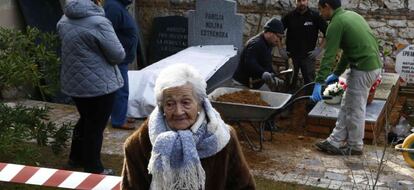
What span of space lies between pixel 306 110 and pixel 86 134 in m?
4.98

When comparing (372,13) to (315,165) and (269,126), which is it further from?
(315,165)

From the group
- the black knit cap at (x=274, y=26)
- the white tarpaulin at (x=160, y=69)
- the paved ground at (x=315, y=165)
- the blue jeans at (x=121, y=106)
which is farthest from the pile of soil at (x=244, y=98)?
the white tarpaulin at (x=160, y=69)

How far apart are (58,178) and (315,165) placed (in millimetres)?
3031

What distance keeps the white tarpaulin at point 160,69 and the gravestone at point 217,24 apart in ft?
0.52

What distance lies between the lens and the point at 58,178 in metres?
4.07

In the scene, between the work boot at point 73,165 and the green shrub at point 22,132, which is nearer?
the green shrub at point 22,132

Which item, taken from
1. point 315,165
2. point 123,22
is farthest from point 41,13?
point 315,165

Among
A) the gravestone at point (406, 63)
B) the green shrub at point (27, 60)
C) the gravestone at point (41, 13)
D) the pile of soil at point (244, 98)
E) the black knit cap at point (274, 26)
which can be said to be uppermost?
the green shrub at point (27, 60)

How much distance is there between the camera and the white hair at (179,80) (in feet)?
9.07

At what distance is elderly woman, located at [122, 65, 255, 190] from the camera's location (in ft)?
8.80

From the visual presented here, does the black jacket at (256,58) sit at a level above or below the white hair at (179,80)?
below

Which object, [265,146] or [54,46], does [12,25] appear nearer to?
[54,46]

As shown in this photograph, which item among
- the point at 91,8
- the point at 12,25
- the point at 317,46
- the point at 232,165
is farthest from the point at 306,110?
the point at 232,165

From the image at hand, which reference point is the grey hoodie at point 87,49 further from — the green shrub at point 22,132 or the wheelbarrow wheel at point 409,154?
the wheelbarrow wheel at point 409,154
